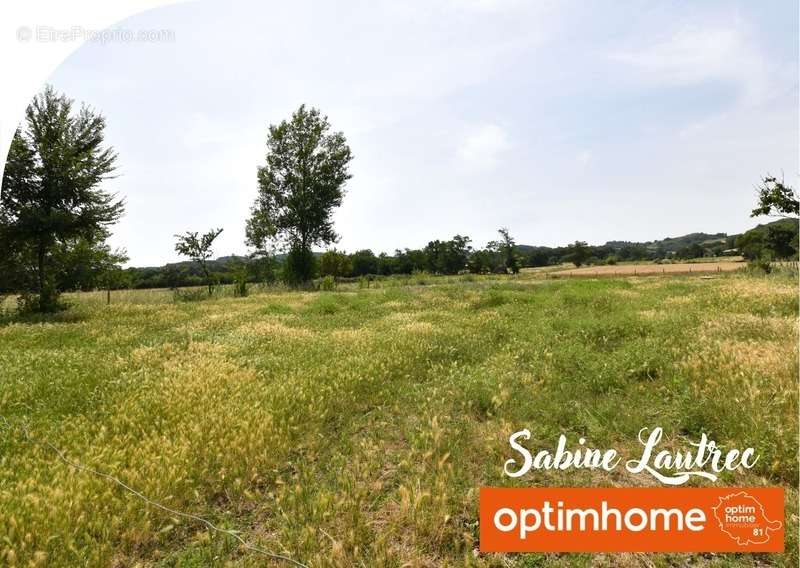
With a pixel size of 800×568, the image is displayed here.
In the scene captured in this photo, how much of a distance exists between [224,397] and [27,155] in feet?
62.7

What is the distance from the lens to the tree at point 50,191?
54.2 ft

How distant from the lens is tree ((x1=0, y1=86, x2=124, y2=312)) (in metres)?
16.5

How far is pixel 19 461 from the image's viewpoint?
162 inches

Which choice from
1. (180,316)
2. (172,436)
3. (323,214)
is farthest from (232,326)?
(323,214)

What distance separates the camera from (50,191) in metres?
17.3

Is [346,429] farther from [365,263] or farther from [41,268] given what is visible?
[365,263]

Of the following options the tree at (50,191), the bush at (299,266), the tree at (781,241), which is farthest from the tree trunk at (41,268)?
the tree at (781,241)

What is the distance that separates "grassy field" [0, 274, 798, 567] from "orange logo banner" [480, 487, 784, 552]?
0.34 feet

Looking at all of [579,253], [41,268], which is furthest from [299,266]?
[579,253]

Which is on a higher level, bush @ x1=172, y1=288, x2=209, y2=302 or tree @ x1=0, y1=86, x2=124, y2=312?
tree @ x1=0, y1=86, x2=124, y2=312

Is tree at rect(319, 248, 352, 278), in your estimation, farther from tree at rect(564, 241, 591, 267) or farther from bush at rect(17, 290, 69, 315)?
tree at rect(564, 241, 591, 267)

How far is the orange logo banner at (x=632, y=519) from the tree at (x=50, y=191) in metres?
21.6

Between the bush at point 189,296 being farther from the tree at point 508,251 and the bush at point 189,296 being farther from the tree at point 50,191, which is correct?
the tree at point 508,251

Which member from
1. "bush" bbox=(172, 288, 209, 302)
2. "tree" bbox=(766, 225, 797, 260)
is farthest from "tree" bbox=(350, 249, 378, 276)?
"tree" bbox=(766, 225, 797, 260)
